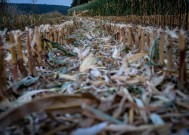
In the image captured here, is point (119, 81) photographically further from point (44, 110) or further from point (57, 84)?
point (44, 110)

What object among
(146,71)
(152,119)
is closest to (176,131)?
(152,119)

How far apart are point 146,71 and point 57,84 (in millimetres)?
794

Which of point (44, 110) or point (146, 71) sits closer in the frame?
point (44, 110)

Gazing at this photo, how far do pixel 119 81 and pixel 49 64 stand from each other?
3.73ft

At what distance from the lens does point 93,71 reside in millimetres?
2393

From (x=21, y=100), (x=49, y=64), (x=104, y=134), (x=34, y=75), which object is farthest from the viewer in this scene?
(x=49, y=64)

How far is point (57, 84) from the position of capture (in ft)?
7.24

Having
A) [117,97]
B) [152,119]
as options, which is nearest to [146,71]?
[117,97]

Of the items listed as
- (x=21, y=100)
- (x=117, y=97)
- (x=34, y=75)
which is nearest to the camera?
(x=117, y=97)

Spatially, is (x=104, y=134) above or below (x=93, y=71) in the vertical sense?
below

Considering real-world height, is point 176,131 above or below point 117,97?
below

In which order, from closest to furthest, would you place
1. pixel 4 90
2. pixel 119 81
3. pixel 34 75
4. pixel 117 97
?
pixel 117 97
pixel 4 90
pixel 119 81
pixel 34 75

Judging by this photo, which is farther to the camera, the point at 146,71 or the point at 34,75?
the point at 34,75

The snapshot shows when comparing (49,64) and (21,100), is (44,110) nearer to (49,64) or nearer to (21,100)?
(21,100)
